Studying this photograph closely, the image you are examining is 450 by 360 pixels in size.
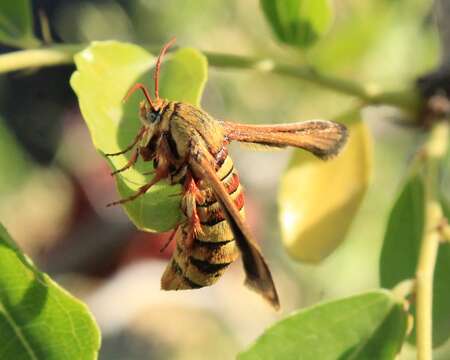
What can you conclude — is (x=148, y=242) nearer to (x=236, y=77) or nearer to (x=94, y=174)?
(x=94, y=174)

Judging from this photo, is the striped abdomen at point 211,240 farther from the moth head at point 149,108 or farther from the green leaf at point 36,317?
the green leaf at point 36,317

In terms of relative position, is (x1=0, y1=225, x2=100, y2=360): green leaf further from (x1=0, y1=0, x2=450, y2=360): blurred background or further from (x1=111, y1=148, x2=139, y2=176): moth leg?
(x1=0, y1=0, x2=450, y2=360): blurred background

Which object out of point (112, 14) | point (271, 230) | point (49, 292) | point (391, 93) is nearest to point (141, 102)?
point (49, 292)

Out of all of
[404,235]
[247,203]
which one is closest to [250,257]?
[404,235]

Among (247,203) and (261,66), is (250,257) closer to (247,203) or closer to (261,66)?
(261,66)

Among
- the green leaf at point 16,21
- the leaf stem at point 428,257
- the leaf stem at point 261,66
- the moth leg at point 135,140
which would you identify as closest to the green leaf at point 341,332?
the leaf stem at point 428,257

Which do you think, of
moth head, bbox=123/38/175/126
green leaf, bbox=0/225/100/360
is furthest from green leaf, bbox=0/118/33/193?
→ green leaf, bbox=0/225/100/360
